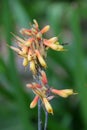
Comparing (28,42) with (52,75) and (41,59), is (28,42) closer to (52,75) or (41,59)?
(41,59)

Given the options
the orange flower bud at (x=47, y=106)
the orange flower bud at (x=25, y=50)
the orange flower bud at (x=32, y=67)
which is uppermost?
the orange flower bud at (x=25, y=50)

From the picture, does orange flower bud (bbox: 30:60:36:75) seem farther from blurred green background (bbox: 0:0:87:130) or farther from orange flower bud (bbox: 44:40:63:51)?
blurred green background (bbox: 0:0:87:130)

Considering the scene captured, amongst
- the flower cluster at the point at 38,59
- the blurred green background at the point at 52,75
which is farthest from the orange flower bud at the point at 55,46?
the blurred green background at the point at 52,75

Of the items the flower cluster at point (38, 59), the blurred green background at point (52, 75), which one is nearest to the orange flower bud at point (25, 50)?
the flower cluster at point (38, 59)

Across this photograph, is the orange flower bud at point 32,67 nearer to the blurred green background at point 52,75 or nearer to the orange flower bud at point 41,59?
the orange flower bud at point 41,59

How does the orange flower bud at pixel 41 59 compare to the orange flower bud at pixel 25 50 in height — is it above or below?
below

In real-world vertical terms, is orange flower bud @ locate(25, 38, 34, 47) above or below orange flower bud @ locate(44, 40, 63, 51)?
above

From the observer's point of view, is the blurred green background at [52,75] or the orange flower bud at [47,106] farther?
the blurred green background at [52,75]

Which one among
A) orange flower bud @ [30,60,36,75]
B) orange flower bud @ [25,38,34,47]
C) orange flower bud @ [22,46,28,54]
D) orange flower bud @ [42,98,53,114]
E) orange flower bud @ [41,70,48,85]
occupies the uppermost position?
orange flower bud @ [25,38,34,47]

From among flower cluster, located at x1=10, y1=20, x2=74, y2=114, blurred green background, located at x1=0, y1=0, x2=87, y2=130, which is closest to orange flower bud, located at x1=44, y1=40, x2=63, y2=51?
flower cluster, located at x1=10, y1=20, x2=74, y2=114

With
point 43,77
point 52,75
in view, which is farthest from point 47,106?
point 52,75
